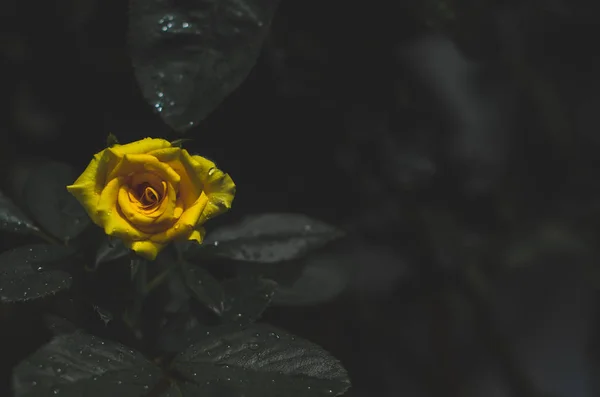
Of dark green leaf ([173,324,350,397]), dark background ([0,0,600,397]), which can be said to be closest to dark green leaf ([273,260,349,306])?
dark background ([0,0,600,397])

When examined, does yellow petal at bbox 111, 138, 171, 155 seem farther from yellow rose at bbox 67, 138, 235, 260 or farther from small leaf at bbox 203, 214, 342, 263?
small leaf at bbox 203, 214, 342, 263

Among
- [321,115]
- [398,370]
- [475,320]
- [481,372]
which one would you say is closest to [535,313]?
[481,372]

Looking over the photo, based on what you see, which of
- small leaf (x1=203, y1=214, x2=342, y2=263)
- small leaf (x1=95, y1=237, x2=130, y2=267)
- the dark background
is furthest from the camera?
the dark background

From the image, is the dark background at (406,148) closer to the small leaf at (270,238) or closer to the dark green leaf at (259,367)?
the small leaf at (270,238)

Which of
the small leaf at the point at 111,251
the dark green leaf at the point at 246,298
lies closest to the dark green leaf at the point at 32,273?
the small leaf at the point at 111,251

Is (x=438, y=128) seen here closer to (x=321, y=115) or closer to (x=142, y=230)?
(x=321, y=115)

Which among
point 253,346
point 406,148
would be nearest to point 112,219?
point 253,346
